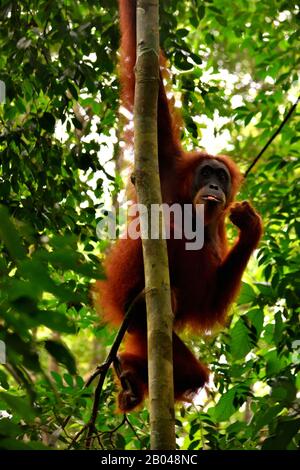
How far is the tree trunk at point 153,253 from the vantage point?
7.75 feet

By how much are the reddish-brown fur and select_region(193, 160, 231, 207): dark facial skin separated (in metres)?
0.05

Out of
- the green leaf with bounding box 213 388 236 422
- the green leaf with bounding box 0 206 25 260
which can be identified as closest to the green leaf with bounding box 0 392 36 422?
the green leaf with bounding box 0 206 25 260

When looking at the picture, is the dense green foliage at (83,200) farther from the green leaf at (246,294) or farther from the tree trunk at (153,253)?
the tree trunk at (153,253)

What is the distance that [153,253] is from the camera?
2691mm

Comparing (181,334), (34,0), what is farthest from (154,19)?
(181,334)

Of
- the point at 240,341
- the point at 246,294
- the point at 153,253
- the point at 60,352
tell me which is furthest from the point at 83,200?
the point at 60,352

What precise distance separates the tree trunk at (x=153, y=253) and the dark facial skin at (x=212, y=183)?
1402 millimetres

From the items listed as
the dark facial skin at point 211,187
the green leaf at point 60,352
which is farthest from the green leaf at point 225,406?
the green leaf at point 60,352

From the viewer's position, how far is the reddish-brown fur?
4234 mm

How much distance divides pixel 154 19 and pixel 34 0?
4.76 ft

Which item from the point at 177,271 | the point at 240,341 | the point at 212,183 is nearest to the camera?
the point at 240,341

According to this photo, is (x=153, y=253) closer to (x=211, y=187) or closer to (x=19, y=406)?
(x=19, y=406)

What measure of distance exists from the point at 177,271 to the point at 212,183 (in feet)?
2.12

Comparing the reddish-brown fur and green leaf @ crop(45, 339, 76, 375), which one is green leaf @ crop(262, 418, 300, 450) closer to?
green leaf @ crop(45, 339, 76, 375)
